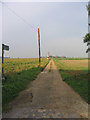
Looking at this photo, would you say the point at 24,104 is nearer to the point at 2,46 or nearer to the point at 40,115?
the point at 40,115

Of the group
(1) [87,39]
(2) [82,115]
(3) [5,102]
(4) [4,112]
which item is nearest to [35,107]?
(4) [4,112]

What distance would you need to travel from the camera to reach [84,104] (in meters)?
4.25

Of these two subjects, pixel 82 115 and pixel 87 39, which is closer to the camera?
pixel 82 115

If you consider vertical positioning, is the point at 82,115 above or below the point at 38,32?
below

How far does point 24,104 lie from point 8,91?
1357 mm

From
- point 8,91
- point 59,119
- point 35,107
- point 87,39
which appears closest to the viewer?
point 59,119

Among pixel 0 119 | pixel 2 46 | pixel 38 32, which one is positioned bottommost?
pixel 0 119

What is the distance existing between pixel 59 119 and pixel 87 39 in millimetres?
6914

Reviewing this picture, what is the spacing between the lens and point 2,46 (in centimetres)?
748

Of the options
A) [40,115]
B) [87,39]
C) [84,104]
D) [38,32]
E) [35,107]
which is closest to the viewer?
[40,115]

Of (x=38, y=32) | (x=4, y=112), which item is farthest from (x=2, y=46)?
(x=38, y=32)

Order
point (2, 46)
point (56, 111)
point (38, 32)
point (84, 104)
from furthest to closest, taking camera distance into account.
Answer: point (38, 32) → point (2, 46) → point (84, 104) → point (56, 111)

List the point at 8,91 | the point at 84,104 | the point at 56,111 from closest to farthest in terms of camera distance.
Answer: the point at 56,111 < the point at 84,104 < the point at 8,91

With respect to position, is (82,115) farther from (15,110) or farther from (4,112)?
(4,112)
